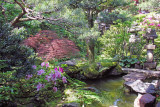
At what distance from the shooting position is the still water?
124 inches

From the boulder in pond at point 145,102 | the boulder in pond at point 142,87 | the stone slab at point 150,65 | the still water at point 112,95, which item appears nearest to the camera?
the boulder in pond at point 145,102

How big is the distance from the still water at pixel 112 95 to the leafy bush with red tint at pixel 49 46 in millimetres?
1180

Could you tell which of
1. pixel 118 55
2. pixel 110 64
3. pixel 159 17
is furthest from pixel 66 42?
pixel 159 17

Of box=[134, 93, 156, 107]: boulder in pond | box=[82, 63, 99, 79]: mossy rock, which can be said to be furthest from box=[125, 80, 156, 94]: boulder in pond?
box=[82, 63, 99, 79]: mossy rock

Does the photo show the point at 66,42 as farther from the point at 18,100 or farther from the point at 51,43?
the point at 18,100

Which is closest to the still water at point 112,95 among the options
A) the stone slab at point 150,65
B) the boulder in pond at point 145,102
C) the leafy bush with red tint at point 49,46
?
the boulder in pond at point 145,102

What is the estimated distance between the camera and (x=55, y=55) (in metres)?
3.07

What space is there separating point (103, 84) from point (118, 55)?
2.98 metres

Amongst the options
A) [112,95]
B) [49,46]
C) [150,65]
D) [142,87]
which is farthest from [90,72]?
[150,65]

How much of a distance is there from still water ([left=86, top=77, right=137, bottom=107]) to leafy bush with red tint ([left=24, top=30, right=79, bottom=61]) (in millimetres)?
1180

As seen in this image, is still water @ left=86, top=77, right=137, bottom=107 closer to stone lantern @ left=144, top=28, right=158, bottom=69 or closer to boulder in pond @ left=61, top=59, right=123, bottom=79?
boulder in pond @ left=61, top=59, right=123, bottom=79

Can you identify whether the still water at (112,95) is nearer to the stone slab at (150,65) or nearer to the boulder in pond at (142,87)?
the boulder in pond at (142,87)

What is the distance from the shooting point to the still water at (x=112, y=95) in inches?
124

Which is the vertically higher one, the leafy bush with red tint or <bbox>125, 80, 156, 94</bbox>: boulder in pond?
the leafy bush with red tint
